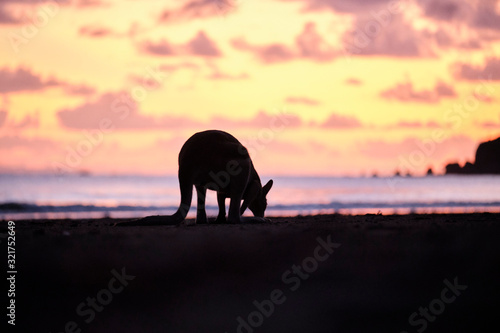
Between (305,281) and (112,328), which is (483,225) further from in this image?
(112,328)

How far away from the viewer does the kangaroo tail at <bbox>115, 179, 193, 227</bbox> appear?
9.95 m

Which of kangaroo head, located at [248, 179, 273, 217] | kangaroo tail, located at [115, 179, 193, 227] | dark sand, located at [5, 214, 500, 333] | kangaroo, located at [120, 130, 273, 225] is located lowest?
dark sand, located at [5, 214, 500, 333]

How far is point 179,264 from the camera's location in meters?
7.18

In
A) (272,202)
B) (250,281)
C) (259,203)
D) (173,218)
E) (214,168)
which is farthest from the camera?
(272,202)

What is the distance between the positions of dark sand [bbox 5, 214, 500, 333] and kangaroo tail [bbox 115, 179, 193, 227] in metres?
1.42

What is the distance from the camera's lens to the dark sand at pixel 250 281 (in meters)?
6.17

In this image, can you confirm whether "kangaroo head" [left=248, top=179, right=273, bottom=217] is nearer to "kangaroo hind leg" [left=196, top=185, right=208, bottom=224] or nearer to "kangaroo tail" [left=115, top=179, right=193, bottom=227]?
"kangaroo hind leg" [left=196, top=185, right=208, bottom=224]

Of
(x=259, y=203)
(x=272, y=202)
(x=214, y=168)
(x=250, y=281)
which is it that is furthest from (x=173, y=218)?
(x=272, y=202)

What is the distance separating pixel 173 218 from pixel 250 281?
367 centimetres

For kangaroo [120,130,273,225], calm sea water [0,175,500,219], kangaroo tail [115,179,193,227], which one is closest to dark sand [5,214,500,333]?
kangaroo tail [115,179,193,227]

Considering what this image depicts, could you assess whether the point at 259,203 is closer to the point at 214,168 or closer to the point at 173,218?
the point at 214,168

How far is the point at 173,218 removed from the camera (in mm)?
10336

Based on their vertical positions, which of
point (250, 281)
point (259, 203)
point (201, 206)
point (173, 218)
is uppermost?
point (259, 203)

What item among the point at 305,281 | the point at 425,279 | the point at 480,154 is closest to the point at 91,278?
the point at 305,281
